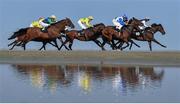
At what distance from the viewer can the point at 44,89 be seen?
995cm

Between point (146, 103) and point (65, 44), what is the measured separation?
13286mm

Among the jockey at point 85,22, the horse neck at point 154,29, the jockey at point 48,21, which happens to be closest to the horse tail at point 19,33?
the jockey at point 48,21

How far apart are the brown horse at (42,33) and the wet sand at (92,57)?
92 centimetres

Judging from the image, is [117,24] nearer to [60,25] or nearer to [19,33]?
[60,25]

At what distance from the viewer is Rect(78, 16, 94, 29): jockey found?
20750 millimetres

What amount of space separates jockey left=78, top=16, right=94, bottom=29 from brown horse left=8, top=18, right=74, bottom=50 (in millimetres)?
346

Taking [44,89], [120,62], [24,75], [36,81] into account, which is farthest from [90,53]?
[44,89]

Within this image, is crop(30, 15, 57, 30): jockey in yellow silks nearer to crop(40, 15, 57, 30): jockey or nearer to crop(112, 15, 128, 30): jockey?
crop(40, 15, 57, 30): jockey

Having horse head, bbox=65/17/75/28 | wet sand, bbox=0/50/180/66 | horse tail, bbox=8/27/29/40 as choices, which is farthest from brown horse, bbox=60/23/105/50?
horse tail, bbox=8/27/29/40

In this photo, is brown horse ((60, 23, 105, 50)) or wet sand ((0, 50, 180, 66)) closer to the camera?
wet sand ((0, 50, 180, 66))

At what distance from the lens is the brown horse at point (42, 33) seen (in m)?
20.7

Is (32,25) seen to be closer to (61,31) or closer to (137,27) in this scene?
(61,31)

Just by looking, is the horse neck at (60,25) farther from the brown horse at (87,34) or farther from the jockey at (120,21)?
the jockey at (120,21)

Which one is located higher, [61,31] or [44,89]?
[61,31]
